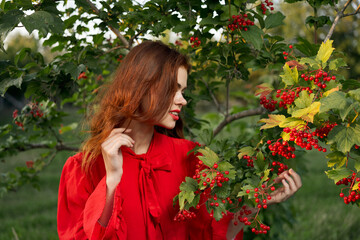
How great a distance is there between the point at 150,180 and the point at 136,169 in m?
0.09

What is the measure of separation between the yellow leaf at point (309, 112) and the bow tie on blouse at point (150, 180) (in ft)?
2.68

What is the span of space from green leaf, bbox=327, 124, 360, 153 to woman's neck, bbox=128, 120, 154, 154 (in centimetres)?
95

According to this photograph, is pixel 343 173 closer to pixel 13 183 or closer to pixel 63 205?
pixel 63 205

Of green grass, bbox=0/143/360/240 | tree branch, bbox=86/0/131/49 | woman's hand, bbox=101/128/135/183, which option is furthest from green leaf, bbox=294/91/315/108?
green grass, bbox=0/143/360/240

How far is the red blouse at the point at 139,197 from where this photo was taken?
1.95 m

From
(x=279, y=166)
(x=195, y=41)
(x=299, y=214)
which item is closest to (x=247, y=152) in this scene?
(x=279, y=166)

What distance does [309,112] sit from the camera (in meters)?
1.44

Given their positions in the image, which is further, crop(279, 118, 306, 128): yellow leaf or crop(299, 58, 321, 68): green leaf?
crop(299, 58, 321, 68): green leaf

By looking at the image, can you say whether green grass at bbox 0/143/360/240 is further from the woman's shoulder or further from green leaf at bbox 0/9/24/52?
green leaf at bbox 0/9/24/52

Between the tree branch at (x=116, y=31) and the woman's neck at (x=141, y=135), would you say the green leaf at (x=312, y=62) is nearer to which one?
the woman's neck at (x=141, y=135)

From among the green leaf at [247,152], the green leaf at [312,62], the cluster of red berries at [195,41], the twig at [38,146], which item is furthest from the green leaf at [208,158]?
the twig at [38,146]

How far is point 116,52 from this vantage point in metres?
2.97

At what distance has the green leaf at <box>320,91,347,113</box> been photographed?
130cm

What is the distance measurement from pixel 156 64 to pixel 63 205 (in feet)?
2.71
